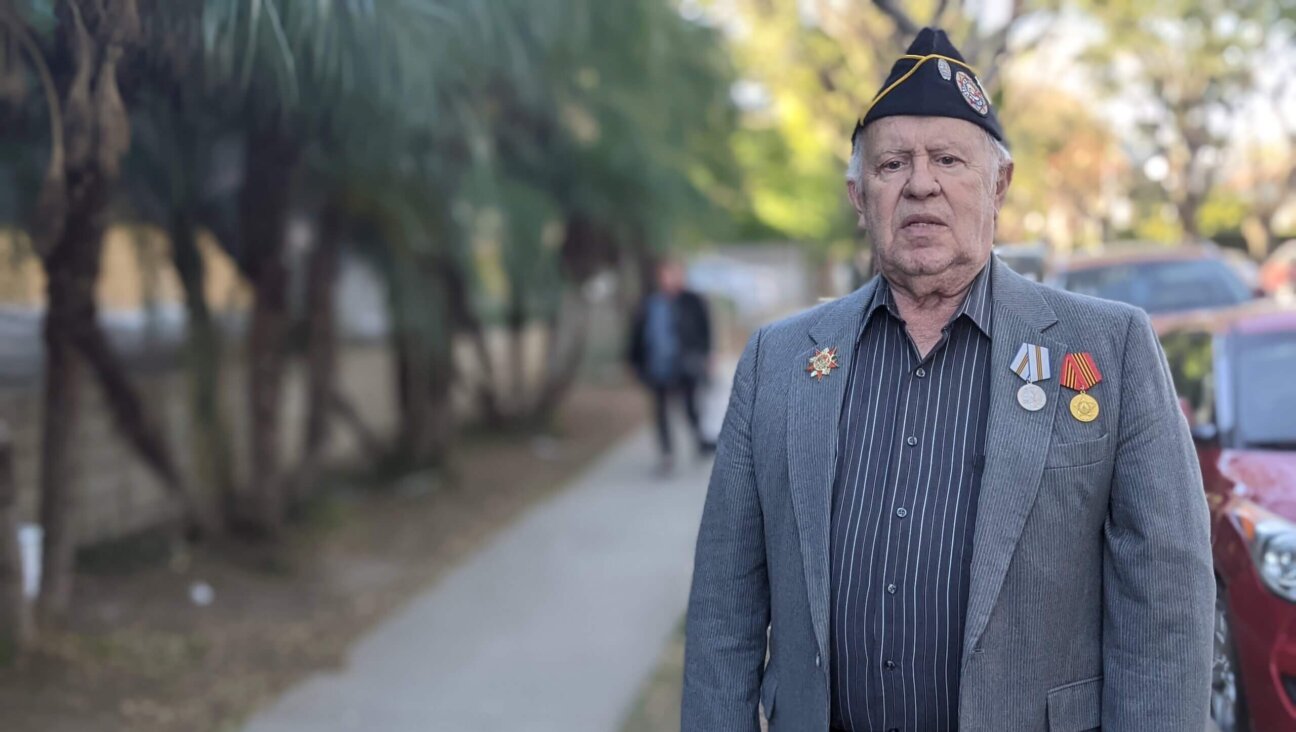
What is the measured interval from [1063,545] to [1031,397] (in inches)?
9.4

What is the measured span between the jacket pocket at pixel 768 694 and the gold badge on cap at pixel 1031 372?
0.68 m

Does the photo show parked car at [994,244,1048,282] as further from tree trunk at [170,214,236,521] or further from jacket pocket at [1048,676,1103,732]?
tree trunk at [170,214,236,521]

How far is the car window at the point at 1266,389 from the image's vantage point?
438cm

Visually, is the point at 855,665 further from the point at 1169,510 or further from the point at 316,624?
the point at 316,624

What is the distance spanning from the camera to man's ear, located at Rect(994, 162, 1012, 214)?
7.74 ft

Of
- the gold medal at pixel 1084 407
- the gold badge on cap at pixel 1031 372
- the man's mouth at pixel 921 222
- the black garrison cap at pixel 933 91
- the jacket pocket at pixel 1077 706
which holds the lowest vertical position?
the jacket pocket at pixel 1077 706

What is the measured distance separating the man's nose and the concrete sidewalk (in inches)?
144

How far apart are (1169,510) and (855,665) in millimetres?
558

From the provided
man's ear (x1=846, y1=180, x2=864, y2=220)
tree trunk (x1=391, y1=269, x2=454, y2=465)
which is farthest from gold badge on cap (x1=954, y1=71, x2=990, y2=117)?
tree trunk (x1=391, y1=269, x2=454, y2=465)

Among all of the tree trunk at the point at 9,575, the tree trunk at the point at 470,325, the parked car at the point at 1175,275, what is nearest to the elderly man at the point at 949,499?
the tree trunk at the point at 9,575

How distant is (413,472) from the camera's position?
1093cm

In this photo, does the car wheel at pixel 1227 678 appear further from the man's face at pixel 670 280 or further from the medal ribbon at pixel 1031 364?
the man's face at pixel 670 280

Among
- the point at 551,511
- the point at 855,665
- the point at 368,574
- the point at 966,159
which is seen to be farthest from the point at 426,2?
the point at 551,511

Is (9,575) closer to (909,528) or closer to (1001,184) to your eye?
(909,528)
